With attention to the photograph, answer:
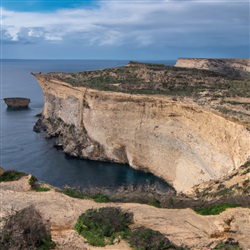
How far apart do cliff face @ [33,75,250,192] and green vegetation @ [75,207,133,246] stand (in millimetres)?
13653

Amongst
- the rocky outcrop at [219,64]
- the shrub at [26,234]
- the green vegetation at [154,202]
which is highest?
the rocky outcrop at [219,64]

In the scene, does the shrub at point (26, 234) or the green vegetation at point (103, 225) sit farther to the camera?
the green vegetation at point (103, 225)

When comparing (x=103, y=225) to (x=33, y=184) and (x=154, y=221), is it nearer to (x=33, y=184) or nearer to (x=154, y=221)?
(x=154, y=221)

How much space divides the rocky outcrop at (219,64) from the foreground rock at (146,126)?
2685 cm

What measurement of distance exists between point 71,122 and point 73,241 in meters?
34.0

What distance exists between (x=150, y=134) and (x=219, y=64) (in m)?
45.3

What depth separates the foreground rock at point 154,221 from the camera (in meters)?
10.3

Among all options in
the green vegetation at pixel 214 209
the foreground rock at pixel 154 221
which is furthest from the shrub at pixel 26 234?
the green vegetation at pixel 214 209

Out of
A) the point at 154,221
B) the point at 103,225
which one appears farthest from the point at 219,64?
the point at 103,225

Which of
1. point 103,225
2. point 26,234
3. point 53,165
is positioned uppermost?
point 26,234

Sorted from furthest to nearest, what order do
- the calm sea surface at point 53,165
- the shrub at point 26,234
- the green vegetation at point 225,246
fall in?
the calm sea surface at point 53,165 → the green vegetation at point 225,246 → the shrub at point 26,234

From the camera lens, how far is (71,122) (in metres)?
43.5

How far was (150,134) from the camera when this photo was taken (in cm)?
3403

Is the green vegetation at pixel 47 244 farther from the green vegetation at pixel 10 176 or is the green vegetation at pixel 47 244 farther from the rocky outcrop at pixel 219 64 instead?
the rocky outcrop at pixel 219 64
